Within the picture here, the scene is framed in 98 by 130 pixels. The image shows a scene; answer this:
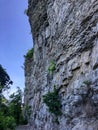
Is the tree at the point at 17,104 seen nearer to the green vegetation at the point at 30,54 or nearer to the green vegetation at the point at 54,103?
the green vegetation at the point at 30,54

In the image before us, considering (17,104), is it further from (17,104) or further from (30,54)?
(30,54)

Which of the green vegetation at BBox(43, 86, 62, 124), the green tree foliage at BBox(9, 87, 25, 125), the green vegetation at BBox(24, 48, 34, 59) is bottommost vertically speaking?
the green vegetation at BBox(43, 86, 62, 124)

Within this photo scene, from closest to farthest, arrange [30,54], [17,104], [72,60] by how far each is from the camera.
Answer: [72,60]
[30,54]
[17,104]

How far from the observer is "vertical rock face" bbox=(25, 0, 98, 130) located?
9.34 m

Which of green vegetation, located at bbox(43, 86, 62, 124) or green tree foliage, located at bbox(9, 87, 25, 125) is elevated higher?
green tree foliage, located at bbox(9, 87, 25, 125)

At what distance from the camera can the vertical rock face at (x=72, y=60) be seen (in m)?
9.34

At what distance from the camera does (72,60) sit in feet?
35.3

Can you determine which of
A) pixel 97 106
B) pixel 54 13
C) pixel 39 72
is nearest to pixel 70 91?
pixel 97 106

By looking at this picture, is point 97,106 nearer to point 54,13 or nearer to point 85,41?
point 85,41

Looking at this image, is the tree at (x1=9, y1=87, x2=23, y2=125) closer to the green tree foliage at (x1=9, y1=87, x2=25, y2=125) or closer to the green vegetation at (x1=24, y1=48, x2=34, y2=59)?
the green tree foliage at (x1=9, y1=87, x2=25, y2=125)

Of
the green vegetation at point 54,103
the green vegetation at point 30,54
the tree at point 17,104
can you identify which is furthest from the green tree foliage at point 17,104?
the green vegetation at point 54,103

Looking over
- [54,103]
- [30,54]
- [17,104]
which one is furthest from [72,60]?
[17,104]

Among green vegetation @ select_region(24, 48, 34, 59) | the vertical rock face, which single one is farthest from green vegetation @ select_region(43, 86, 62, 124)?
green vegetation @ select_region(24, 48, 34, 59)

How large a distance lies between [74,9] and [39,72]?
250 inches
